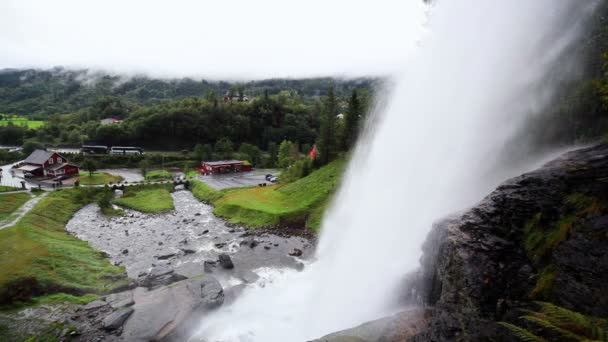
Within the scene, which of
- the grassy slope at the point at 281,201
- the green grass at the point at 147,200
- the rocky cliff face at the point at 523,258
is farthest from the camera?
the green grass at the point at 147,200

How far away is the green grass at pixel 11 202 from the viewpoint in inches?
1507

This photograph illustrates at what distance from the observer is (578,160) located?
11242mm

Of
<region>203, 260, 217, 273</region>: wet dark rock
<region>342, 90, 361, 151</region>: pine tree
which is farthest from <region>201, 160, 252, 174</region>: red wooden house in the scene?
<region>203, 260, 217, 273</region>: wet dark rock

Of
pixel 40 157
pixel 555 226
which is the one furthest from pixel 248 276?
pixel 40 157

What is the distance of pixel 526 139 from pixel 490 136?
1876 mm

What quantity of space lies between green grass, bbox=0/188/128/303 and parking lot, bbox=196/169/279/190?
27.5m

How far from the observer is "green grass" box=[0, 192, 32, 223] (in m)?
38.3

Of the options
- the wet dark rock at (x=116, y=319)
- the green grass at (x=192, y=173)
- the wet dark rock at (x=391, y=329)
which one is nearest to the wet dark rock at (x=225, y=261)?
the wet dark rock at (x=116, y=319)

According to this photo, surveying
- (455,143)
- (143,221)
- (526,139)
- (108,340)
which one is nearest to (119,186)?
(143,221)

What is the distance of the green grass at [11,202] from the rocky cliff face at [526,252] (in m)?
46.8

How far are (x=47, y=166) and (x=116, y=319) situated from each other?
6339cm

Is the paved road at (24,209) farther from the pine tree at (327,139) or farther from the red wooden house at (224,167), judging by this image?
the pine tree at (327,139)

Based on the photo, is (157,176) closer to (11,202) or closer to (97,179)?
(97,179)

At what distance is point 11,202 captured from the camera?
42.1m
